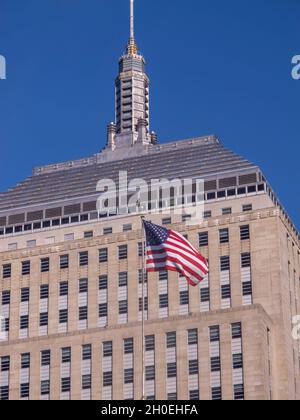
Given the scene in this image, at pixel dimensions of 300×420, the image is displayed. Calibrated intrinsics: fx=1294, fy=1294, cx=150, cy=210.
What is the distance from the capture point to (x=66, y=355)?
545 ft

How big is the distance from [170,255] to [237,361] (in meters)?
56.7

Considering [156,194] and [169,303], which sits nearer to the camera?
[169,303]

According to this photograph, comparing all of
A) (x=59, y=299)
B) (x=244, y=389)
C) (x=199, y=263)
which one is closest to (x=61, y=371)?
(x=59, y=299)

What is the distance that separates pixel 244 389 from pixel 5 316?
3883 centimetres

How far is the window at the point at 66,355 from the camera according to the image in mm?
165750

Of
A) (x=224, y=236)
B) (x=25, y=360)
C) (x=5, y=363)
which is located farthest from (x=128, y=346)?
(x=224, y=236)

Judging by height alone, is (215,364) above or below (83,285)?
below

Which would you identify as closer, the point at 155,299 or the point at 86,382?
the point at 86,382

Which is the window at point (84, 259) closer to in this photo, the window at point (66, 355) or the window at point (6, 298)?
the window at point (6, 298)

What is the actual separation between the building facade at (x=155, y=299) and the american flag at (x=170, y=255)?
53.0 meters

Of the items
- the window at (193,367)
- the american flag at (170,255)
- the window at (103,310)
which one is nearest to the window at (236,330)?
the window at (193,367)

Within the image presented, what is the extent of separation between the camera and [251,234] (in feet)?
556

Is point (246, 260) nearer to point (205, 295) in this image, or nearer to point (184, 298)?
point (205, 295)
